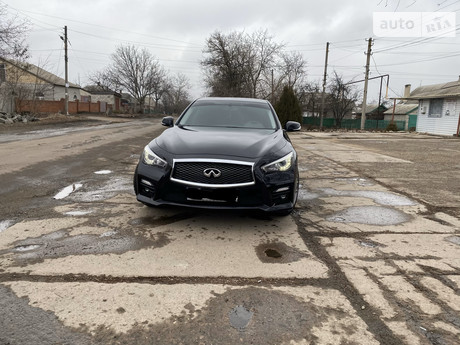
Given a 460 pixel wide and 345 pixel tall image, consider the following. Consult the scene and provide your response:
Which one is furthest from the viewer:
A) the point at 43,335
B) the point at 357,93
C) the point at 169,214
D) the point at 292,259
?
the point at 357,93

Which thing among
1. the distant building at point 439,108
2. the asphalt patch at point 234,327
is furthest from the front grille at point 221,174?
the distant building at point 439,108

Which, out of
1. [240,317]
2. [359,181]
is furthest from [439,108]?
[240,317]

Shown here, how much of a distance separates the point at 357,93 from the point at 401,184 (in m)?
51.8

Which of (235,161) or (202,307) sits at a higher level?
(235,161)

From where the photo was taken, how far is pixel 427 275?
283 cm

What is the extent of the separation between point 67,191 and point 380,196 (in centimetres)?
514

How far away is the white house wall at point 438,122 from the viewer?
22.6 metres

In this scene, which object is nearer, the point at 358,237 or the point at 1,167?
the point at 358,237

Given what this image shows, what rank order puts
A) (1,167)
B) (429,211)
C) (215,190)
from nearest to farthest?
(215,190)
(429,211)
(1,167)

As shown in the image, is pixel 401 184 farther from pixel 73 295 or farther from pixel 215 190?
pixel 73 295

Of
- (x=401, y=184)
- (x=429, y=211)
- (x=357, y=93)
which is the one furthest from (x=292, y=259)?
(x=357, y=93)

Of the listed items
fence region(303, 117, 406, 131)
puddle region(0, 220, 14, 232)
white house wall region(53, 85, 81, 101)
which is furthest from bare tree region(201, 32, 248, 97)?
puddle region(0, 220, 14, 232)

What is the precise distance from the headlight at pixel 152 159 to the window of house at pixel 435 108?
1034 inches

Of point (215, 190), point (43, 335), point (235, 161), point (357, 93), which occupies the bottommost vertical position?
point (43, 335)
